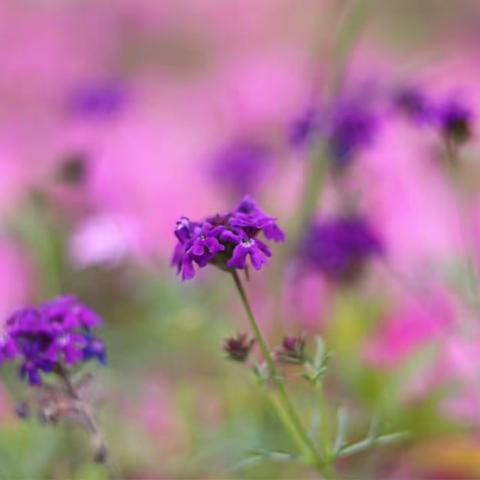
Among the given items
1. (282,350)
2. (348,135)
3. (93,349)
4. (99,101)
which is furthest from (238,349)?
(99,101)

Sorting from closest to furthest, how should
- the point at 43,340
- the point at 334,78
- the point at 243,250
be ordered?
the point at 243,250, the point at 43,340, the point at 334,78

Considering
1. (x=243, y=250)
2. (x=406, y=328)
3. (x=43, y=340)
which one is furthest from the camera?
(x=406, y=328)

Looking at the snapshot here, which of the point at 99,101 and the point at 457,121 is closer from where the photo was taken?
the point at 457,121

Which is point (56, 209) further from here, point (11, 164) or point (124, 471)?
point (11, 164)

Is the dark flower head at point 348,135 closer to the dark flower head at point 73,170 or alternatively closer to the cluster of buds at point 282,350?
the dark flower head at point 73,170

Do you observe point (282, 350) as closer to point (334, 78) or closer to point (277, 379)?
point (277, 379)
